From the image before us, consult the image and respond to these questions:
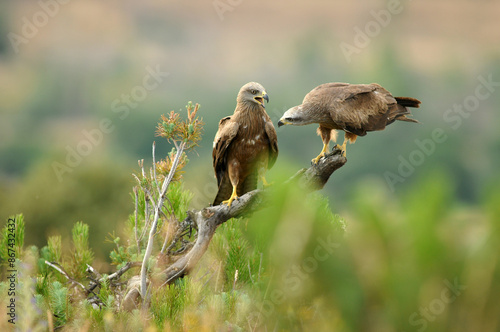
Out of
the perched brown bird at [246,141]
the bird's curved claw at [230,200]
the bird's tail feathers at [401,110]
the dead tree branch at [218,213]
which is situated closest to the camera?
the dead tree branch at [218,213]

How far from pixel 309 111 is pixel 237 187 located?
1128mm

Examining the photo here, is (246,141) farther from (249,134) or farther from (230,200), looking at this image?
(230,200)

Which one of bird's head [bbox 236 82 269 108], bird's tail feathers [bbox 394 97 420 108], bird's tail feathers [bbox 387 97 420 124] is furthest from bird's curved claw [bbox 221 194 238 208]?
bird's tail feathers [bbox 394 97 420 108]

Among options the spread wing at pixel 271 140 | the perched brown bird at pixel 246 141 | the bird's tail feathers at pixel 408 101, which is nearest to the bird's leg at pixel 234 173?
the perched brown bird at pixel 246 141

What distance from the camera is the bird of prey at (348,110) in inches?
199

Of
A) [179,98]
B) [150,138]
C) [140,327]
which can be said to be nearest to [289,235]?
[140,327]

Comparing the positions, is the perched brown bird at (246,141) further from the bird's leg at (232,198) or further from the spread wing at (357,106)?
the spread wing at (357,106)

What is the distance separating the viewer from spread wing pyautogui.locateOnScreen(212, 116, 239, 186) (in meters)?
5.10

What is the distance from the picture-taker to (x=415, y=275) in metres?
0.86

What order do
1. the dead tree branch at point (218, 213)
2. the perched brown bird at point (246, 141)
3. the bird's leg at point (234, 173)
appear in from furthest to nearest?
the bird's leg at point (234, 173) → the perched brown bird at point (246, 141) → the dead tree branch at point (218, 213)

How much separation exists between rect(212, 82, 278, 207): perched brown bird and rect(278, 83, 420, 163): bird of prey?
27 centimetres

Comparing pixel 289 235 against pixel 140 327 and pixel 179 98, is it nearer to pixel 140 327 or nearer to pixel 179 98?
pixel 140 327

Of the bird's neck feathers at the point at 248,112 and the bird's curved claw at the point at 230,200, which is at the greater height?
the bird's neck feathers at the point at 248,112

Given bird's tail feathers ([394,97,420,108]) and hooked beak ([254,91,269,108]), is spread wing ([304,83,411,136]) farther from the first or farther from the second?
hooked beak ([254,91,269,108])
